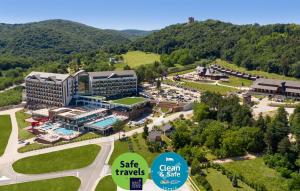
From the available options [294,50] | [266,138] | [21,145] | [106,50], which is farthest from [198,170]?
[106,50]

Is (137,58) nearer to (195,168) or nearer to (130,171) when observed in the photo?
(195,168)

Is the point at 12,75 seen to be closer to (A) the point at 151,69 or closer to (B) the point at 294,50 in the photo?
(A) the point at 151,69

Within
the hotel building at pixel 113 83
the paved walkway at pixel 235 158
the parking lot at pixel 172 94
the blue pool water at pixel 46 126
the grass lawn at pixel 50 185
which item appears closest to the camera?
the grass lawn at pixel 50 185

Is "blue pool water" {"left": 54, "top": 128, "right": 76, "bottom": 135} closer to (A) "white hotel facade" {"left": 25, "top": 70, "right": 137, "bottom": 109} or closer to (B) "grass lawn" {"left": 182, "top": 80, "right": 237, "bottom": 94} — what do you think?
(A) "white hotel facade" {"left": 25, "top": 70, "right": 137, "bottom": 109}

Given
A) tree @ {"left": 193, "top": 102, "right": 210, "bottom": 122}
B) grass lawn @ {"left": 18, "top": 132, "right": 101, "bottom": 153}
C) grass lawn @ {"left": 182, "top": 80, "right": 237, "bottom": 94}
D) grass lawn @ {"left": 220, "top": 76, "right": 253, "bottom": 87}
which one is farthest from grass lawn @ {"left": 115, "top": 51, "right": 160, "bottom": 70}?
grass lawn @ {"left": 18, "top": 132, "right": 101, "bottom": 153}

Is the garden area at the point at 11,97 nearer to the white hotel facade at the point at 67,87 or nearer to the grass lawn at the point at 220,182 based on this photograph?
the white hotel facade at the point at 67,87

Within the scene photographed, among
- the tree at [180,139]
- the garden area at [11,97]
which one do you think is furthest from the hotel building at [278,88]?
the garden area at [11,97]
